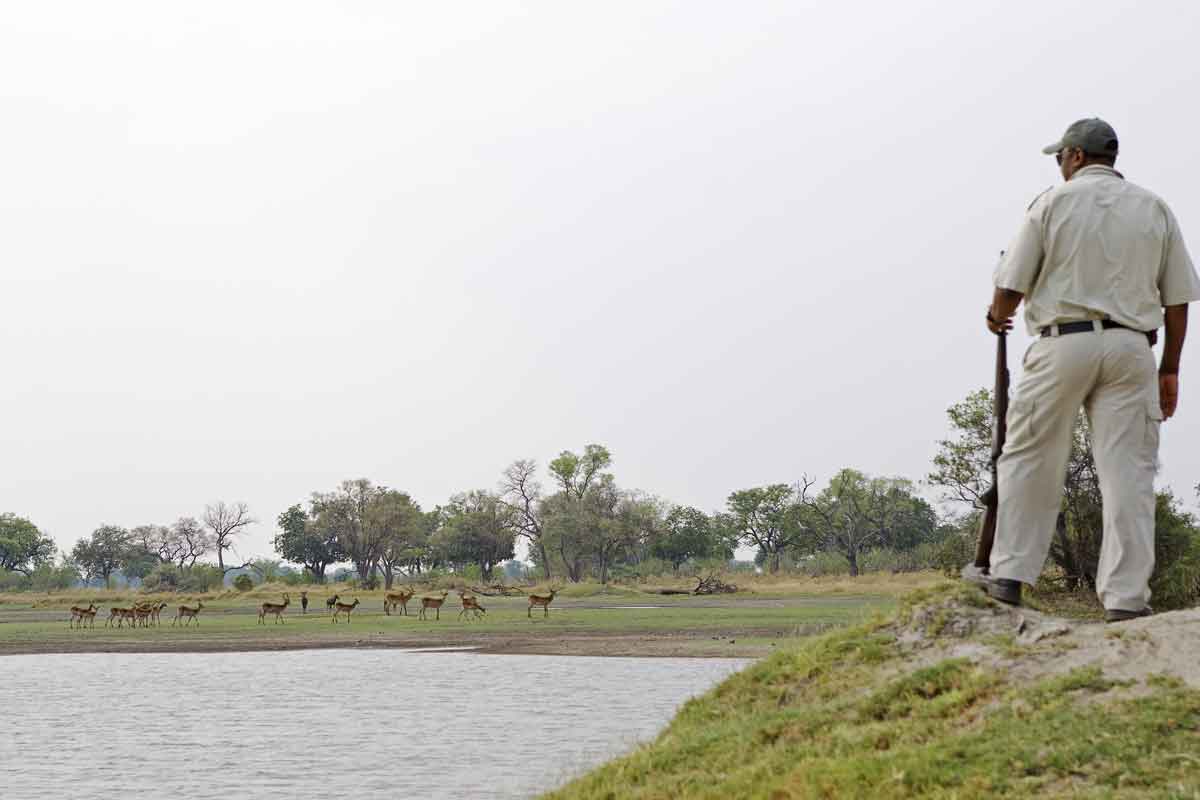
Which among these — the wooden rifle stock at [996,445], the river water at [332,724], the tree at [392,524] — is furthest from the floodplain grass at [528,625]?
the tree at [392,524]

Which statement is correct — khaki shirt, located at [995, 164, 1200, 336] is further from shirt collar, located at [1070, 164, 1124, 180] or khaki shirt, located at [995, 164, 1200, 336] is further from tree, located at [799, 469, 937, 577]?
tree, located at [799, 469, 937, 577]

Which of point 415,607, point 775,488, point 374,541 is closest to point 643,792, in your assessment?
point 415,607

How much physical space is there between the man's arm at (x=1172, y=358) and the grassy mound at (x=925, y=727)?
157 cm

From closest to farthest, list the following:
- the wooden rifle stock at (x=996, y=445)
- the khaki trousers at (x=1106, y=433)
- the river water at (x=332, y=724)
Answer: the khaki trousers at (x=1106, y=433) < the wooden rifle stock at (x=996, y=445) < the river water at (x=332, y=724)

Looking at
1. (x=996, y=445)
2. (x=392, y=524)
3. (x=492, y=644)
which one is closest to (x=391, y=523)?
(x=392, y=524)

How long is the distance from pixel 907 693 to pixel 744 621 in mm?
31617

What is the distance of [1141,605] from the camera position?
284 inches

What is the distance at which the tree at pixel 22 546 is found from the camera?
441ft

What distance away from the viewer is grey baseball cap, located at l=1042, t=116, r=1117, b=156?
756 centimetres

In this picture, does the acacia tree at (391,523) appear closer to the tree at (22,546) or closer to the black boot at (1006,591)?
the tree at (22,546)

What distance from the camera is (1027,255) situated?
736 centimetres

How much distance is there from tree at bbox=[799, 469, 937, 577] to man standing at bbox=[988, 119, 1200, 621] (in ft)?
333

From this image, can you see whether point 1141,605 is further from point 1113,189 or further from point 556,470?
point 556,470

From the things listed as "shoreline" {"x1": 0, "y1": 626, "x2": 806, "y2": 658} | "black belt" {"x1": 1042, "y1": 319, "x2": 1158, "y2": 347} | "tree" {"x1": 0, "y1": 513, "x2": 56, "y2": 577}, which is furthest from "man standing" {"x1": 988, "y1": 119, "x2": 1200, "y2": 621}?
"tree" {"x1": 0, "y1": 513, "x2": 56, "y2": 577}
